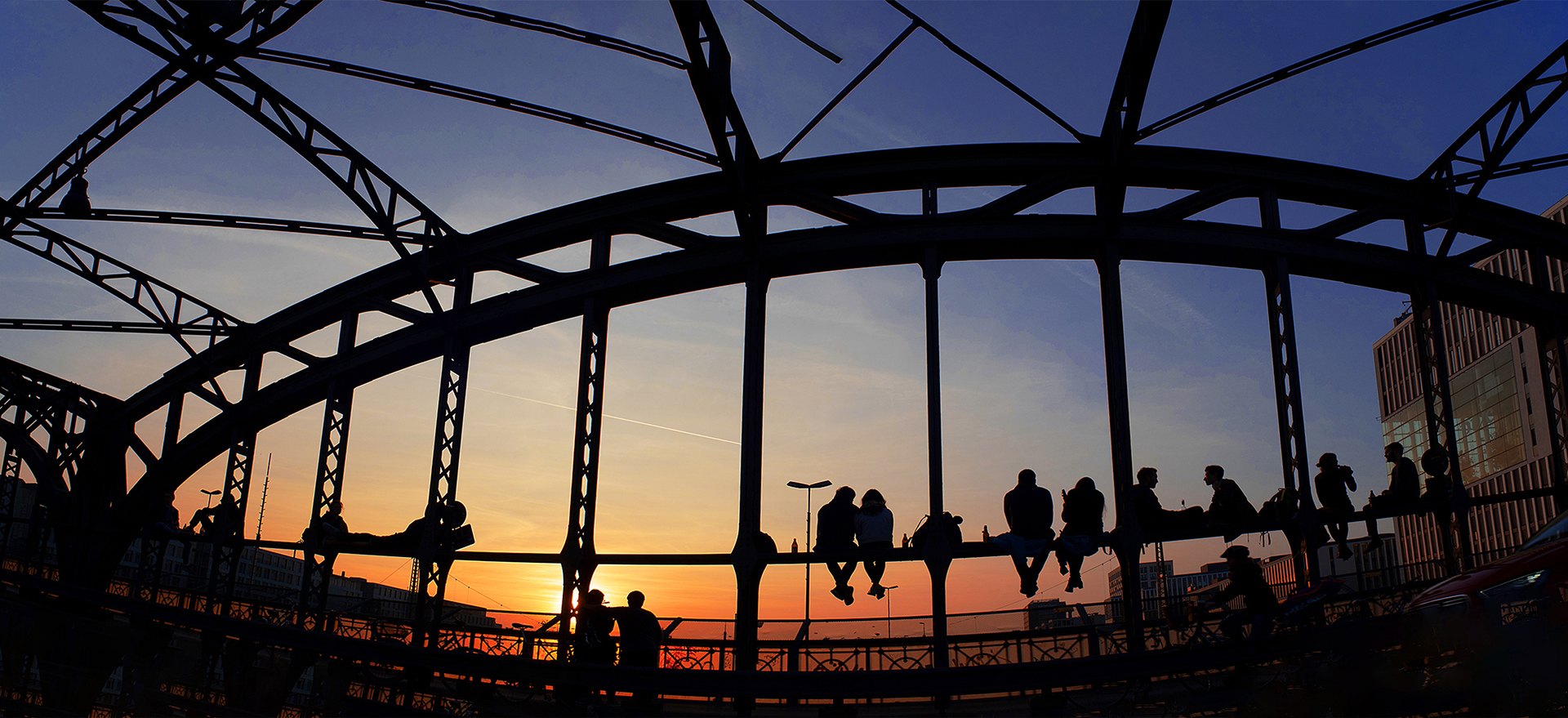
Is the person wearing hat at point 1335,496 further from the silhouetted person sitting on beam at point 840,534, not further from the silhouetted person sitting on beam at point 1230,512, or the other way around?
the silhouetted person sitting on beam at point 840,534

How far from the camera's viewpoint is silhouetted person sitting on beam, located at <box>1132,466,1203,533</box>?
45.0 ft

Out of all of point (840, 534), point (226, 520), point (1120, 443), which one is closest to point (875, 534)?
point (840, 534)

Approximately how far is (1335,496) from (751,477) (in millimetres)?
8573

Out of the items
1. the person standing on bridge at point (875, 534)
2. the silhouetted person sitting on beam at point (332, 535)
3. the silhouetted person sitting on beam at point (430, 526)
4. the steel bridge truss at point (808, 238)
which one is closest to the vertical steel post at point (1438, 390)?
the steel bridge truss at point (808, 238)

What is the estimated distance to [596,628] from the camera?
534 inches

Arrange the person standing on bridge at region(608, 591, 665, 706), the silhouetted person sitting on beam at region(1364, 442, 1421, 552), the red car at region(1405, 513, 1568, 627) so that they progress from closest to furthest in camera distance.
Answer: the red car at region(1405, 513, 1568, 627)
the person standing on bridge at region(608, 591, 665, 706)
the silhouetted person sitting on beam at region(1364, 442, 1421, 552)

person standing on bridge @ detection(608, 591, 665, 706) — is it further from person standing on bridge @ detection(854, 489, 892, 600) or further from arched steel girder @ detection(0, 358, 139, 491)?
arched steel girder @ detection(0, 358, 139, 491)

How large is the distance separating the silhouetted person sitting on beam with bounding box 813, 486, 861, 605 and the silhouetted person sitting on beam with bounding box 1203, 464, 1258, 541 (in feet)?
16.6

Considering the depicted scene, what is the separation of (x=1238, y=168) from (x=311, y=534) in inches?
689

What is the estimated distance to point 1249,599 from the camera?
11.4m

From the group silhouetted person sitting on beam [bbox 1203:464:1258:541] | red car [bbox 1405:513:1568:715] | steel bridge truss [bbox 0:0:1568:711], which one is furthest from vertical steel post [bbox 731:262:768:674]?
red car [bbox 1405:513:1568:715]

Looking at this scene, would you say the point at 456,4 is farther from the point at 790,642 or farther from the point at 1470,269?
the point at 1470,269

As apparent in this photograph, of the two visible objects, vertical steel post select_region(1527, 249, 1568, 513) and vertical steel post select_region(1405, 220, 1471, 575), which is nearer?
vertical steel post select_region(1405, 220, 1471, 575)

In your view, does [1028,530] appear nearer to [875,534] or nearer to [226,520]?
[875,534]
